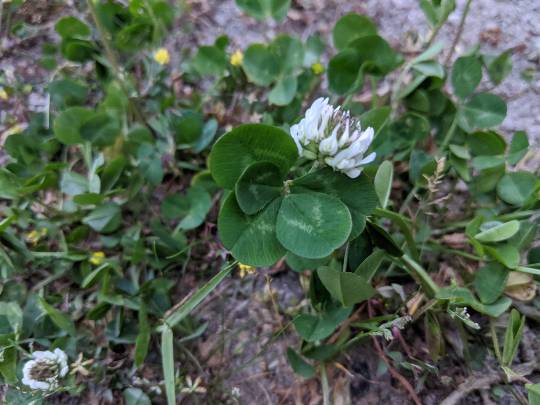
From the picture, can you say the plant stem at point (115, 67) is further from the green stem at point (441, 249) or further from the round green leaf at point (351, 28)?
the green stem at point (441, 249)

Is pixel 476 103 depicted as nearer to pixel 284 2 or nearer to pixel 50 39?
pixel 284 2

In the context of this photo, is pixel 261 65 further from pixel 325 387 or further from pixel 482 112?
pixel 325 387

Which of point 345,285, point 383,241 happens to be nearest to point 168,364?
point 345,285

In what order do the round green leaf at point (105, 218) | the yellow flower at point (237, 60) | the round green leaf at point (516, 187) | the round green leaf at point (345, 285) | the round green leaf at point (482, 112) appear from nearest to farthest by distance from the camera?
the round green leaf at point (345, 285)
the round green leaf at point (516, 187)
the round green leaf at point (482, 112)
the round green leaf at point (105, 218)
the yellow flower at point (237, 60)

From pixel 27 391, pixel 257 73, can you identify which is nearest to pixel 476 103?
pixel 257 73

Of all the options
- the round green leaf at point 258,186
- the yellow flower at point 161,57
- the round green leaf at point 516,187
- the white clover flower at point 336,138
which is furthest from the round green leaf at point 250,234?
the yellow flower at point 161,57

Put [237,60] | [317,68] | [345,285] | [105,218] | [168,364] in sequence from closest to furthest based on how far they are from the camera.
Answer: [345,285] → [168,364] → [105,218] → [317,68] → [237,60]
